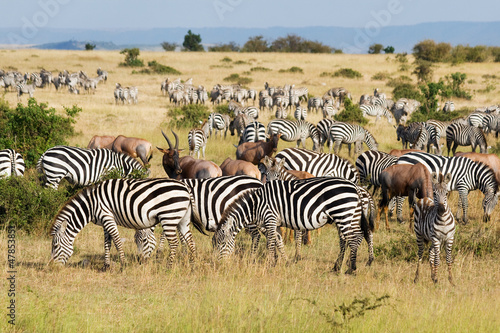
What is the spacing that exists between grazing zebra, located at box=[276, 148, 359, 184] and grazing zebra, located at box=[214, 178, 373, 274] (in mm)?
4285

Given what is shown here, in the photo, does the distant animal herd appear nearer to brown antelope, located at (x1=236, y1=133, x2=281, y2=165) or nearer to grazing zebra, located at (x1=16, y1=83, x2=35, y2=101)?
brown antelope, located at (x1=236, y1=133, x2=281, y2=165)

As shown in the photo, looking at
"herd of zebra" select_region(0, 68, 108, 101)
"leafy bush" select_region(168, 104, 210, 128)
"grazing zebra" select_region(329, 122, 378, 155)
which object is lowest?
"grazing zebra" select_region(329, 122, 378, 155)

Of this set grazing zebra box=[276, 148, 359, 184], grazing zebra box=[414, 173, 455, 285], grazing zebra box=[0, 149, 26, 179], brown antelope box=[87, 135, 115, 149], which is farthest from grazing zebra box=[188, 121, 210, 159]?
grazing zebra box=[414, 173, 455, 285]

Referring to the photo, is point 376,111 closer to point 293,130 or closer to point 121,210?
point 293,130

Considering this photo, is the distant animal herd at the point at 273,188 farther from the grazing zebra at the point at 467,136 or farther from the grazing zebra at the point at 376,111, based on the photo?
the grazing zebra at the point at 376,111

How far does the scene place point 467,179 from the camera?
1228 centimetres

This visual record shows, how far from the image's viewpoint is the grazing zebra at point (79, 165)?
12406mm

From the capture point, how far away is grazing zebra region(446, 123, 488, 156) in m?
Answer: 18.4

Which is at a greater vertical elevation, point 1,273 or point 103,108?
point 103,108

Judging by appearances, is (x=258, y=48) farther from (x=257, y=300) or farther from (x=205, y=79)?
(x=257, y=300)

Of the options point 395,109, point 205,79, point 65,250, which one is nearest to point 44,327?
point 65,250

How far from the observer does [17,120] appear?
1575 cm

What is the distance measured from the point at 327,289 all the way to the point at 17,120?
11.9 m

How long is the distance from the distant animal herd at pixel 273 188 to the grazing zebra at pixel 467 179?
22 millimetres
